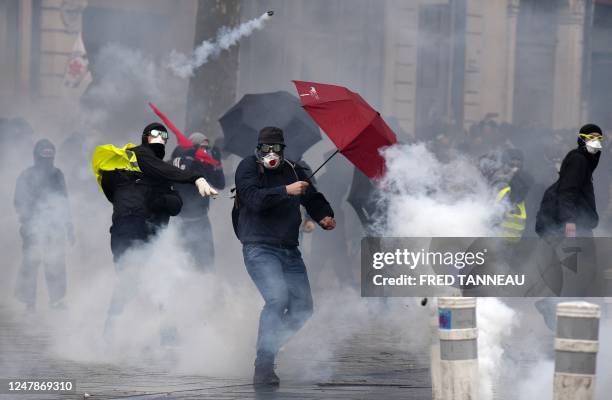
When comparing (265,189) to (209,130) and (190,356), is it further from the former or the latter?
(209,130)

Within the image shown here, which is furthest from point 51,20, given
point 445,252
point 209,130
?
point 445,252

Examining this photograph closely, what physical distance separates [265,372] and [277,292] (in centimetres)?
47

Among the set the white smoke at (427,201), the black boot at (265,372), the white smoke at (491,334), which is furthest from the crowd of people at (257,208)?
the white smoke at (491,334)

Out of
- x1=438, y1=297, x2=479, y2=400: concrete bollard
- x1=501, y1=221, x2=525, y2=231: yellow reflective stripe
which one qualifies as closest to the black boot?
x1=438, y1=297, x2=479, y2=400: concrete bollard

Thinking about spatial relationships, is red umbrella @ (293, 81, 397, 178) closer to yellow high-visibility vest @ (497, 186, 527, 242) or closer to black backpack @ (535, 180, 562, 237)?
black backpack @ (535, 180, 562, 237)

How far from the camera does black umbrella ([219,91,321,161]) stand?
1380cm

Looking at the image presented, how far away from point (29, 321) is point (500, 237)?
3.97m

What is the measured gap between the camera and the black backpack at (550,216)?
35.8 ft

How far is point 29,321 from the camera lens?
40.4 feet

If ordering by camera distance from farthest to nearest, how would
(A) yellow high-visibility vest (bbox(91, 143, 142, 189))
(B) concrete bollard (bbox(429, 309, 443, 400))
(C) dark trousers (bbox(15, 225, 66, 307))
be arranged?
1. (C) dark trousers (bbox(15, 225, 66, 307))
2. (A) yellow high-visibility vest (bbox(91, 143, 142, 189))
3. (B) concrete bollard (bbox(429, 309, 443, 400))

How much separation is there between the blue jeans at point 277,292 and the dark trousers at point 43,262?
15.7 feet

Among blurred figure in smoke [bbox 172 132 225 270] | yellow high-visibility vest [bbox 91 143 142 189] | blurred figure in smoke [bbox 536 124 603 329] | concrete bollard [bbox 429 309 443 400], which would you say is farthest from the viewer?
blurred figure in smoke [bbox 172 132 225 270]

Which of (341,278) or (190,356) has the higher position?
(341,278)

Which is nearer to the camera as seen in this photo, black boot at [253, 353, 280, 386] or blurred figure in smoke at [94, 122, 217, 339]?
black boot at [253, 353, 280, 386]
